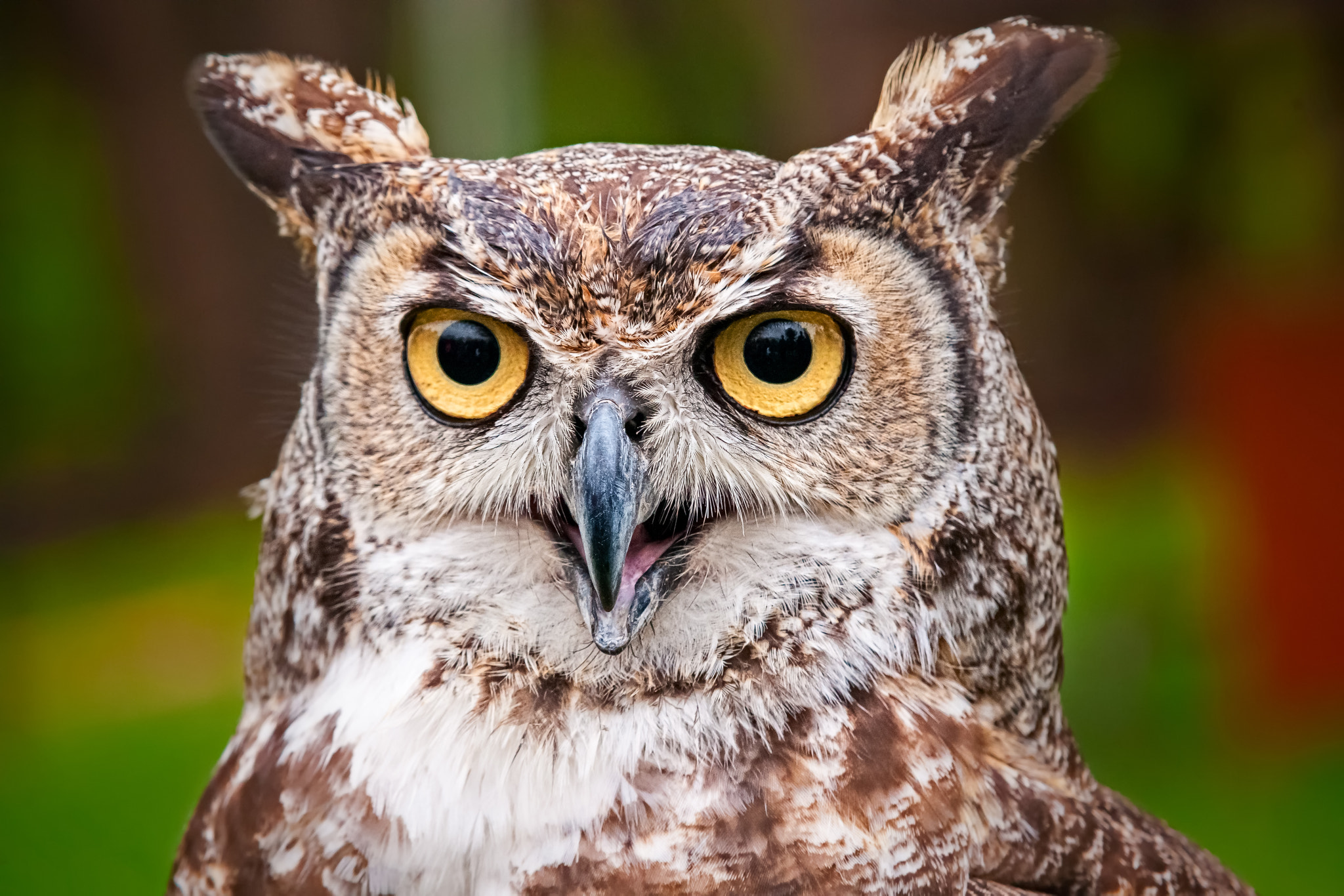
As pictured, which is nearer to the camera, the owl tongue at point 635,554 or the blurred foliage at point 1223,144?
the owl tongue at point 635,554

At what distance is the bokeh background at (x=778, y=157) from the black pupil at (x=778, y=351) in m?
1.33

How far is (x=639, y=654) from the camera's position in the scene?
1.16 meters

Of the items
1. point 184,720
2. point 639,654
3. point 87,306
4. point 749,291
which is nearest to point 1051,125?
point 749,291

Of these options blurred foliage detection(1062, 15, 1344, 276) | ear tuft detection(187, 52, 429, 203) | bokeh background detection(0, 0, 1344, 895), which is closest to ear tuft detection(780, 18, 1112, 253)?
ear tuft detection(187, 52, 429, 203)

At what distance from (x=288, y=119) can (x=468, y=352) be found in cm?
39

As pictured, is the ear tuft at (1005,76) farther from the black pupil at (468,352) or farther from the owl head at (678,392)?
the black pupil at (468,352)

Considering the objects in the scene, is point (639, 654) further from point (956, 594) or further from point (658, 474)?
point (956, 594)

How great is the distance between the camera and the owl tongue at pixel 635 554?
1119mm

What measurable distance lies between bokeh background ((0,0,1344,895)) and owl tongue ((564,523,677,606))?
50.8 inches

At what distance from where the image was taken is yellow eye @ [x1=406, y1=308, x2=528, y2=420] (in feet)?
3.62

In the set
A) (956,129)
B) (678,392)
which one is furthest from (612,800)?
(956,129)

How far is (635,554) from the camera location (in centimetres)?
117

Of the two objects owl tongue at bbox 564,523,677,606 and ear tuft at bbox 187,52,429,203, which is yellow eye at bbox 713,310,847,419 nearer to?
owl tongue at bbox 564,523,677,606

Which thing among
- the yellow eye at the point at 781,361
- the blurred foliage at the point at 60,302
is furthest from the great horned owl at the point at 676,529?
the blurred foliage at the point at 60,302
